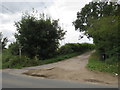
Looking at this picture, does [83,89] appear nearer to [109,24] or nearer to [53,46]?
[109,24]

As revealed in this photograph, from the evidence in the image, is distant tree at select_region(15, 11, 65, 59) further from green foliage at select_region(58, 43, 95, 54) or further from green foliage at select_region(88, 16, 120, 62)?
green foliage at select_region(88, 16, 120, 62)

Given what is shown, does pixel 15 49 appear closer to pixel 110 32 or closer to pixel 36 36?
pixel 36 36

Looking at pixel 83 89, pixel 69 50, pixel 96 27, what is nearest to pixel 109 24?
pixel 96 27

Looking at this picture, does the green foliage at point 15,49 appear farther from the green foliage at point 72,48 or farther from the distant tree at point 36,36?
the green foliage at point 72,48

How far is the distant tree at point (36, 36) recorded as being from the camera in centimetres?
2573

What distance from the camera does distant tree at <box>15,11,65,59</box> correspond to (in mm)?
25734

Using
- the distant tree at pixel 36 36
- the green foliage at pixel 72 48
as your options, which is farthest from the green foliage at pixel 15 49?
the green foliage at pixel 72 48

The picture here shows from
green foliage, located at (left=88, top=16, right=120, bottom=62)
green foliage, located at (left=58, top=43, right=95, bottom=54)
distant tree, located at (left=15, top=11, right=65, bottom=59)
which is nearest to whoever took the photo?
green foliage, located at (left=88, top=16, right=120, bottom=62)

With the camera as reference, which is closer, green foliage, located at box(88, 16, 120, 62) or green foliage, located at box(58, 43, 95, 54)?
green foliage, located at box(88, 16, 120, 62)

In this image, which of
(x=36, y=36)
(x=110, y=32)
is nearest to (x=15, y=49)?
(x=36, y=36)

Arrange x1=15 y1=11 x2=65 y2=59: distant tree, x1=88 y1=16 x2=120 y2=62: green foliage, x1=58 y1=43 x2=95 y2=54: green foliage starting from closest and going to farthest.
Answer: x1=88 y1=16 x2=120 y2=62: green foliage → x1=15 y1=11 x2=65 y2=59: distant tree → x1=58 y1=43 x2=95 y2=54: green foliage

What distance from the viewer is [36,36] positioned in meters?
25.7

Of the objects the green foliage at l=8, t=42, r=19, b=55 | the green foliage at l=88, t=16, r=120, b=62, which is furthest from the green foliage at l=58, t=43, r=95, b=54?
the green foliage at l=88, t=16, r=120, b=62

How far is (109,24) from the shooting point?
17.4 meters
